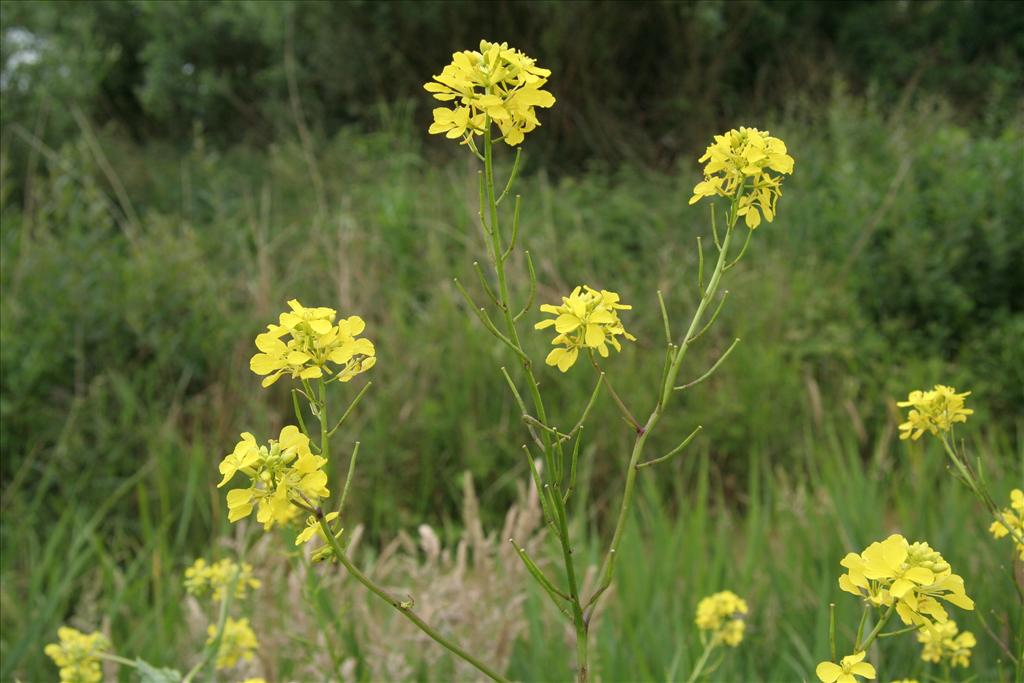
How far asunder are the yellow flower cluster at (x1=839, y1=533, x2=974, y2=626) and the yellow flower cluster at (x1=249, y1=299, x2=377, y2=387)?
0.42 meters

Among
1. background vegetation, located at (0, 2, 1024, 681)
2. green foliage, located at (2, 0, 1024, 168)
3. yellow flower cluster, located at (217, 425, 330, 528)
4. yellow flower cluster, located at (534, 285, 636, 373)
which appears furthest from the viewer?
green foliage, located at (2, 0, 1024, 168)

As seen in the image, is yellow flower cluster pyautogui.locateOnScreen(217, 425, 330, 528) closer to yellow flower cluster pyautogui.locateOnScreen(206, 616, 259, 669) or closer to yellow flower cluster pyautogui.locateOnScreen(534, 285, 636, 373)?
yellow flower cluster pyautogui.locateOnScreen(534, 285, 636, 373)

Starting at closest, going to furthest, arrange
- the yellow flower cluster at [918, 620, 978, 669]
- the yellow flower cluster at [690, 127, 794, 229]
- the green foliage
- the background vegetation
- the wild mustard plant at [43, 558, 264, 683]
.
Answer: the yellow flower cluster at [690, 127, 794, 229] → the yellow flower cluster at [918, 620, 978, 669] → the wild mustard plant at [43, 558, 264, 683] → the background vegetation → the green foliage

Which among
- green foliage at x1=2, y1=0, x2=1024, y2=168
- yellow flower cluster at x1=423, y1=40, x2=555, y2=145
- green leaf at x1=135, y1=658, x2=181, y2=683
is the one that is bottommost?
green leaf at x1=135, y1=658, x2=181, y2=683

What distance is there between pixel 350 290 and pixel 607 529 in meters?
1.48

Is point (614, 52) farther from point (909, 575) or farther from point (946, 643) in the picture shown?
point (909, 575)

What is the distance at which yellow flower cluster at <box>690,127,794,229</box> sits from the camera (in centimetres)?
95

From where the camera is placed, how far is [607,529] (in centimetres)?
300

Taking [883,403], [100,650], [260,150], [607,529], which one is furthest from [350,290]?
[260,150]

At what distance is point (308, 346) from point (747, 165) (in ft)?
1.51

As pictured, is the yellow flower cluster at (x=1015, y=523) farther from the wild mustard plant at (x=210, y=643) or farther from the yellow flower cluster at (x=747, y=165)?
the wild mustard plant at (x=210, y=643)

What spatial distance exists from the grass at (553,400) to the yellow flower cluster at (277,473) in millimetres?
624

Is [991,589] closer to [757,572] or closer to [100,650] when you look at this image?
[757,572]

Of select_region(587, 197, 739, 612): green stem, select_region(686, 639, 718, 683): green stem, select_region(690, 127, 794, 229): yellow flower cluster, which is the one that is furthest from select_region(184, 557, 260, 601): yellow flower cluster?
select_region(690, 127, 794, 229): yellow flower cluster
